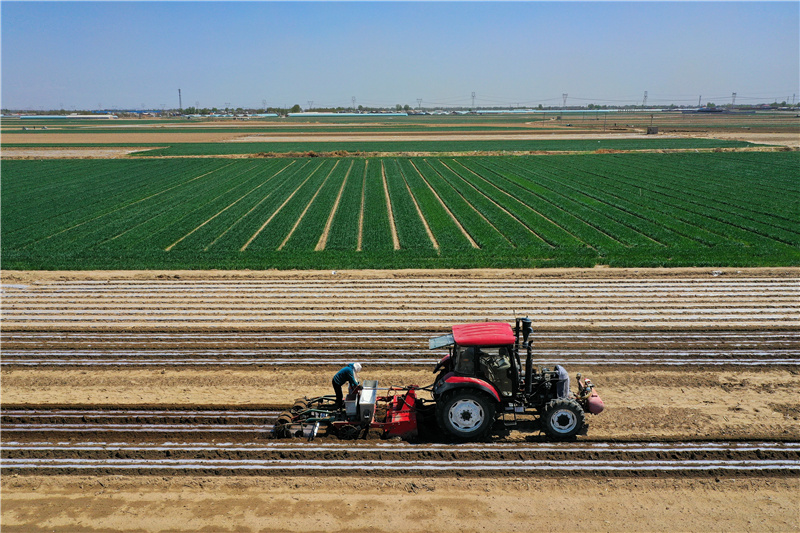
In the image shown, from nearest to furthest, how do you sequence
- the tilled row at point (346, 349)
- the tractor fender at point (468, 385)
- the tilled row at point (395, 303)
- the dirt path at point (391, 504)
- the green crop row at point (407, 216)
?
the dirt path at point (391, 504) < the tractor fender at point (468, 385) < the tilled row at point (346, 349) < the tilled row at point (395, 303) < the green crop row at point (407, 216)

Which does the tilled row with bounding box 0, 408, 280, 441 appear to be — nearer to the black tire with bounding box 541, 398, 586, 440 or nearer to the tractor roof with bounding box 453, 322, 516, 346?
the tractor roof with bounding box 453, 322, 516, 346

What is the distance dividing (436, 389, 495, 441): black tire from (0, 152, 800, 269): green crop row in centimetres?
1300

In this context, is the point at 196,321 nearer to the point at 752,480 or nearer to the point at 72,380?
the point at 72,380

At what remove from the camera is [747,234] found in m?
27.3

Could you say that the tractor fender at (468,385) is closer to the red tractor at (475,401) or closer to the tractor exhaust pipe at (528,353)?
the red tractor at (475,401)

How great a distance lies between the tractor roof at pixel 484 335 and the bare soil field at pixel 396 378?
6.75 ft

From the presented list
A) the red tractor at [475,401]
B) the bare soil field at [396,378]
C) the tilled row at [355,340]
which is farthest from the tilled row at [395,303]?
the red tractor at [475,401]

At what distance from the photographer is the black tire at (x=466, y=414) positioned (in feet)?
33.2

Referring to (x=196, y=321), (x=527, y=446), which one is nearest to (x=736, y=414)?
(x=527, y=446)

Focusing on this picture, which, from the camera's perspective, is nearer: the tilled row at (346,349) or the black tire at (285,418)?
the black tire at (285,418)

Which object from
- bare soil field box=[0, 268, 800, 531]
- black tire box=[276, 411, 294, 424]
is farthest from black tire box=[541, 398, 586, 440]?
black tire box=[276, 411, 294, 424]

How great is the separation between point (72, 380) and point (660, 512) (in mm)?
12956

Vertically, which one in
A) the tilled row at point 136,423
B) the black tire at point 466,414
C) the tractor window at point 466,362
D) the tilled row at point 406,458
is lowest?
the tilled row at point 406,458

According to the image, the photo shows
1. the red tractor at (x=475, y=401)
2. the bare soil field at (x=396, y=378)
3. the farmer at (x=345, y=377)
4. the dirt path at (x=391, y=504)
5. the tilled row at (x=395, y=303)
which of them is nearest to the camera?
the dirt path at (x=391, y=504)
